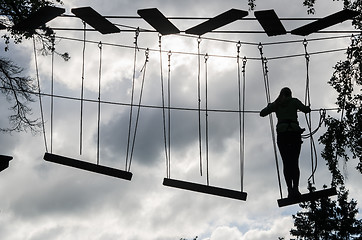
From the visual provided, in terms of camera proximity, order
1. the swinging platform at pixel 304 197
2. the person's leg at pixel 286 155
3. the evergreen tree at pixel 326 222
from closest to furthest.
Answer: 1. the swinging platform at pixel 304 197
2. the person's leg at pixel 286 155
3. the evergreen tree at pixel 326 222

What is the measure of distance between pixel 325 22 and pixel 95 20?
3.83 metres

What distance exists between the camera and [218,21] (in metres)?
8.45

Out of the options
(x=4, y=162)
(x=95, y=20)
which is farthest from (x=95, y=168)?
(x=95, y=20)

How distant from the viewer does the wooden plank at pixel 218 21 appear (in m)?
8.21

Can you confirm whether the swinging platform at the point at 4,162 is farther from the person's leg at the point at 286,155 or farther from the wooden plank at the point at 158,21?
the person's leg at the point at 286,155

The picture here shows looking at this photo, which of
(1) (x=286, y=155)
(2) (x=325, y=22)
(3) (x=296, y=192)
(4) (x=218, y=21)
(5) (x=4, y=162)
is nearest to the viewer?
(4) (x=218, y=21)

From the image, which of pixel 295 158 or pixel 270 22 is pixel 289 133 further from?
pixel 270 22

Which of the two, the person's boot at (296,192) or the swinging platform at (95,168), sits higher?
the swinging platform at (95,168)

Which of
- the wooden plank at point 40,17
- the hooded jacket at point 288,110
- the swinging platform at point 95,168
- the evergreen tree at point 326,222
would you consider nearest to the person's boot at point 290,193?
the hooded jacket at point 288,110

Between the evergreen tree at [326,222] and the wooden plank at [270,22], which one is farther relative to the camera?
the evergreen tree at [326,222]

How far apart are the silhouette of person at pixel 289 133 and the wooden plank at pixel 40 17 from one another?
12.7 ft

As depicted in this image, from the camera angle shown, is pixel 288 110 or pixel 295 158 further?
pixel 295 158

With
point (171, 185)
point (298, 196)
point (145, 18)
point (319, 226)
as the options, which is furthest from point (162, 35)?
point (319, 226)

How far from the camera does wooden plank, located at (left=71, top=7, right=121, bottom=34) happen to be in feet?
28.0
